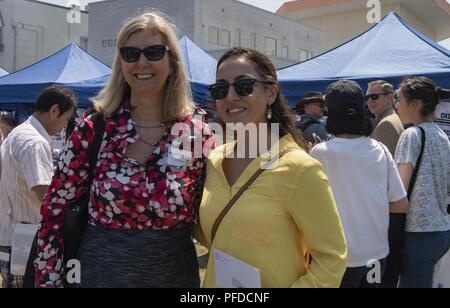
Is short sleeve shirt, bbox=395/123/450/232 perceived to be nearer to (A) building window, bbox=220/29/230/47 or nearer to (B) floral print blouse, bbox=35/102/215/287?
(B) floral print blouse, bbox=35/102/215/287

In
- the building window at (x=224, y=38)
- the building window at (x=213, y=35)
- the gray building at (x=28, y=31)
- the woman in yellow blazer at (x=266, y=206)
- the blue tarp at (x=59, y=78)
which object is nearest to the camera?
the woman in yellow blazer at (x=266, y=206)

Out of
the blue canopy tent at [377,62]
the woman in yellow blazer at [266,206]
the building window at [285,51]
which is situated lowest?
the woman in yellow blazer at [266,206]

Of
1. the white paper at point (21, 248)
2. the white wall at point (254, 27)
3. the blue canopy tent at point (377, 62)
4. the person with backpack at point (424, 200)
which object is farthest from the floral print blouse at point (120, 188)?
the white wall at point (254, 27)

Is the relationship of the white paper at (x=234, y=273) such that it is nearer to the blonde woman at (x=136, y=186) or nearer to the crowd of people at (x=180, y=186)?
the crowd of people at (x=180, y=186)

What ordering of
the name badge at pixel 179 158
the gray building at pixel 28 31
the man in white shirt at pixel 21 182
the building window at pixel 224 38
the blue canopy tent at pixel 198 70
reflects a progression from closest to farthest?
1. the name badge at pixel 179 158
2. the man in white shirt at pixel 21 182
3. the blue canopy tent at pixel 198 70
4. the building window at pixel 224 38
5. the gray building at pixel 28 31

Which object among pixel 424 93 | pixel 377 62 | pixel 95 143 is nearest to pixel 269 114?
pixel 95 143

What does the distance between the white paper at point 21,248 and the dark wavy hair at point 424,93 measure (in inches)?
94.1

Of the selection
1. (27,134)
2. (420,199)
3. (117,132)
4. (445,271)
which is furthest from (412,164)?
(27,134)

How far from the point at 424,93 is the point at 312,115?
5.82 ft

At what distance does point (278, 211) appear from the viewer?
1468mm

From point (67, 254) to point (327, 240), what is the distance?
966 millimetres

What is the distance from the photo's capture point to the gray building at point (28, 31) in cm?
2584

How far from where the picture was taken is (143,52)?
1769 mm

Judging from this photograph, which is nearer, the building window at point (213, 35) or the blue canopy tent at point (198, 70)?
the blue canopy tent at point (198, 70)
